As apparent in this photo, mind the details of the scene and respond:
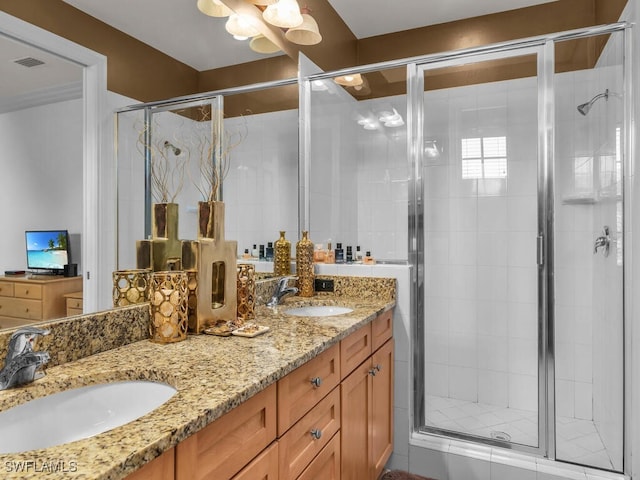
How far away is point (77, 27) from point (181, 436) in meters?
0.99

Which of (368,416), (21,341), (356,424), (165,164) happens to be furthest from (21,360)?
(368,416)

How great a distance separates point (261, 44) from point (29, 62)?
1.27m

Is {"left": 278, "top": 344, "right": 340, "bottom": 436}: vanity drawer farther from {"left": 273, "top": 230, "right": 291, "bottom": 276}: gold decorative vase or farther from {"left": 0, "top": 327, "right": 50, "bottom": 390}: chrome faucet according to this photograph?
{"left": 273, "top": 230, "right": 291, "bottom": 276}: gold decorative vase

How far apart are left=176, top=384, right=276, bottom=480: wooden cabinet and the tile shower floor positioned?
156 centimetres

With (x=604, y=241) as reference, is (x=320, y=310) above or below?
below

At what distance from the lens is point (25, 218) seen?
3.06 ft

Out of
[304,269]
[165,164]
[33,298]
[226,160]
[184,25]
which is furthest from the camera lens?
[304,269]

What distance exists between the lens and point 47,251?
0.97 meters

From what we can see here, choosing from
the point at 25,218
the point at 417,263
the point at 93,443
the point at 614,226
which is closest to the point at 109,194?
the point at 25,218

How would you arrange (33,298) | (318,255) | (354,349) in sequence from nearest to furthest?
(33,298) → (354,349) → (318,255)

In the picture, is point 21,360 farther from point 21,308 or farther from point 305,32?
point 305,32

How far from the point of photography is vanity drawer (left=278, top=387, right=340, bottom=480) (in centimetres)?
113

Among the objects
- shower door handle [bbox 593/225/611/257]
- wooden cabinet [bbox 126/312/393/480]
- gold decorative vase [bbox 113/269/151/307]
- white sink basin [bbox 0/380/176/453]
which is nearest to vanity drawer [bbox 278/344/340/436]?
wooden cabinet [bbox 126/312/393/480]

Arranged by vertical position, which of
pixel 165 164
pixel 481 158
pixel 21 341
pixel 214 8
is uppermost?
pixel 214 8
